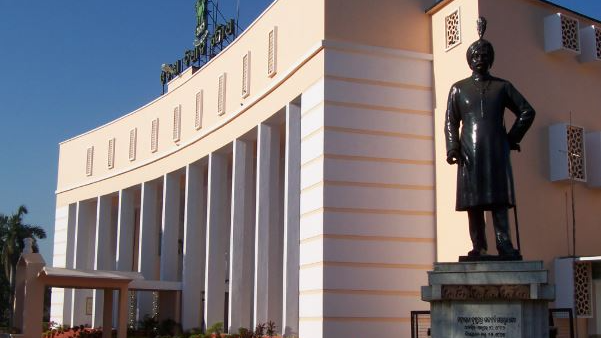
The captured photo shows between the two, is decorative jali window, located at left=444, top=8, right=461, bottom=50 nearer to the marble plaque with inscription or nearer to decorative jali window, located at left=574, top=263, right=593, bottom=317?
decorative jali window, located at left=574, top=263, right=593, bottom=317

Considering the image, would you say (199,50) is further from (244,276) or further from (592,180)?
(592,180)

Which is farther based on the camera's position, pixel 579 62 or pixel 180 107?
pixel 180 107

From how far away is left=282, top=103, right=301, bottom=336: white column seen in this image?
2294cm

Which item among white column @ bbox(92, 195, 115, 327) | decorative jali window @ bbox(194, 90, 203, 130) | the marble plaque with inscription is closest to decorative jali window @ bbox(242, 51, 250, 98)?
decorative jali window @ bbox(194, 90, 203, 130)

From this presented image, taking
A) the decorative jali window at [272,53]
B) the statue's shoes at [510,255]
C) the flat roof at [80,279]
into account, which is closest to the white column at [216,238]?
the flat roof at [80,279]

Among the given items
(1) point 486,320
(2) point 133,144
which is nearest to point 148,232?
(2) point 133,144

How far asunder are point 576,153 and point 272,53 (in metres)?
9.79

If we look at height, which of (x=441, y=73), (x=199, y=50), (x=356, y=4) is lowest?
(x=441, y=73)

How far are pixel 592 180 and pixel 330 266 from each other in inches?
286

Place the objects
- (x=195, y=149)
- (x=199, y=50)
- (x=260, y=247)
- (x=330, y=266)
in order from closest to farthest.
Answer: (x=330, y=266), (x=260, y=247), (x=195, y=149), (x=199, y=50)

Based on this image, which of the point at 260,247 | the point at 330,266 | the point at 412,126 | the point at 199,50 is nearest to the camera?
the point at 330,266

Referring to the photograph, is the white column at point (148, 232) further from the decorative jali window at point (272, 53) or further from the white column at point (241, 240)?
the decorative jali window at point (272, 53)

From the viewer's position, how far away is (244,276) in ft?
91.0

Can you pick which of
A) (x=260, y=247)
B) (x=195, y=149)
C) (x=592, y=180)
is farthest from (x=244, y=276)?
(x=592, y=180)
